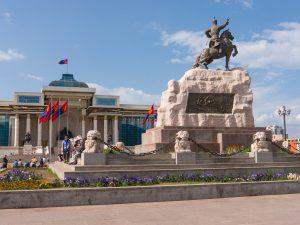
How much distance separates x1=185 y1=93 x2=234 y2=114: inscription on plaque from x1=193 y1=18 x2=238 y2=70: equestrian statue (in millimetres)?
1755

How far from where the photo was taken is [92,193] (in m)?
9.68

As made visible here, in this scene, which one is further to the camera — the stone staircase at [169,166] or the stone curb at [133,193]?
the stone staircase at [169,166]

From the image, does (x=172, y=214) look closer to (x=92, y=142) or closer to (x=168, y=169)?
(x=168, y=169)

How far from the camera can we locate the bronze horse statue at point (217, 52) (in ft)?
61.7

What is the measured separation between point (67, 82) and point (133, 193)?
190 feet

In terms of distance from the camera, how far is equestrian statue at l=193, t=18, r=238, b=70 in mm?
18828

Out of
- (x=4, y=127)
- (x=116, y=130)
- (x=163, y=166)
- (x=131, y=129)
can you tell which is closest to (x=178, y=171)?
(x=163, y=166)

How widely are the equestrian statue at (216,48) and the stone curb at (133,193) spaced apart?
28.1 ft

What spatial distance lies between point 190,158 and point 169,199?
352 cm

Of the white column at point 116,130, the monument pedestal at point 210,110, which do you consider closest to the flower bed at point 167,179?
the monument pedestal at point 210,110

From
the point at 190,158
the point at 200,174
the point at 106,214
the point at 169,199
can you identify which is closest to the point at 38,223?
the point at 106,214

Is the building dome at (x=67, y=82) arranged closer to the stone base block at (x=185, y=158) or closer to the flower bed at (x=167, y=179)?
the stone base block at (x=185, y=158)

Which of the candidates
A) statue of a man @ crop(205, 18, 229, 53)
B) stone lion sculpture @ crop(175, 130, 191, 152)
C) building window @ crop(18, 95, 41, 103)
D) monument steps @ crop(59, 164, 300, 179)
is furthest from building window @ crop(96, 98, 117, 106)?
monument steps @ crop(59, 164, 300, 179)

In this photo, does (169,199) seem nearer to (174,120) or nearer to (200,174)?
(200,174)
